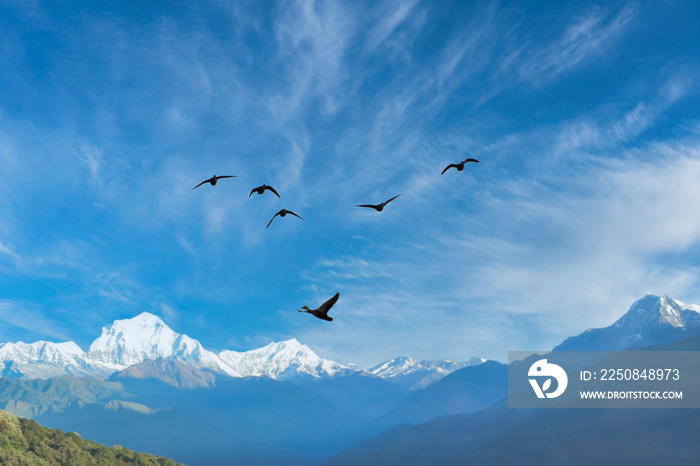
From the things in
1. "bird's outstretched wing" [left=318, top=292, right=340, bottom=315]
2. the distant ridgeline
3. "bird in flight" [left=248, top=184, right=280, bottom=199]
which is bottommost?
"bird's outstretched wing" [left=318, top=292, right=340, bottom=315]

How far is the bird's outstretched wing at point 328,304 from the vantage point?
15.9 meters

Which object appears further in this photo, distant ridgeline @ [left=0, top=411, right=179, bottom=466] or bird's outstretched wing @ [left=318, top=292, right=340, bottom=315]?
distant ridgeline @ [left=0, top=411, right=179, bottom=466]

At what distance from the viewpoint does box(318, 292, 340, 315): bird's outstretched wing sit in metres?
15.9

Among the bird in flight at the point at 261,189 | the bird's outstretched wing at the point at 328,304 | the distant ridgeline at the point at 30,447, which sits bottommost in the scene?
the bird's outstretched wing at the point at 328,304

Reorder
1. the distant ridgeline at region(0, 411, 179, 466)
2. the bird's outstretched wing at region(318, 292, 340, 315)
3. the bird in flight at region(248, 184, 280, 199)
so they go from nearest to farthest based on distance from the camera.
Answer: the bird's outstretched wing at region(318, 292, 340, 315)
the bird in flight at region(248, 184, 280, 199)
the distant ridgeline at region(0, 411, 179, 466)

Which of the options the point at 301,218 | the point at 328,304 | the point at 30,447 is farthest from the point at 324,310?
the point at 30,447

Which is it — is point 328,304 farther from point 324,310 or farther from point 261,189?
point 261,189

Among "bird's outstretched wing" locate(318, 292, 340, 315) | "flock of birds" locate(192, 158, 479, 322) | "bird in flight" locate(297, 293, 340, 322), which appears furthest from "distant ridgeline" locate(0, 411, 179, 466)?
"bird's outstretched wing" locate(318, 292, 340, 315)

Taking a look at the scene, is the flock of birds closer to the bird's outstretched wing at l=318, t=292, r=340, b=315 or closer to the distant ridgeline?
the bird's outstretched wing at l=318, t=292, r=340, b=315

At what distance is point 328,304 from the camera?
1656 cm

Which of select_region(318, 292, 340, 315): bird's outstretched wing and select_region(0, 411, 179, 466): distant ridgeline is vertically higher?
select_region(0, 411, 179, 466): distant ridgeline

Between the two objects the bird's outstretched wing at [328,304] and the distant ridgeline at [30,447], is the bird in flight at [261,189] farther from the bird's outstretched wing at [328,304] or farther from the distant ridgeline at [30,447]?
the distant ridgeline at [30,447]

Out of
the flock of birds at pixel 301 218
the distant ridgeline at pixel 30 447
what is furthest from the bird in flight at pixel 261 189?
the distant ridgeline at pixel 30 447

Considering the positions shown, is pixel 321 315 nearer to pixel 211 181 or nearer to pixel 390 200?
pixel 390 200
